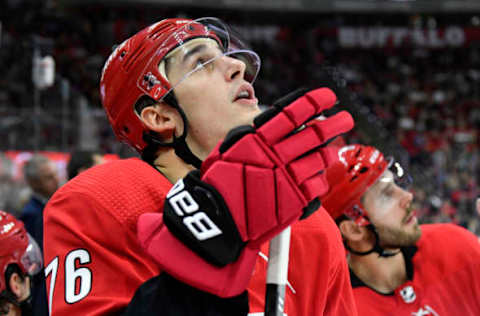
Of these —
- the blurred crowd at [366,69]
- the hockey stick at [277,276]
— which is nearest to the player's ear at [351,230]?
the hockey stick at [277,276]

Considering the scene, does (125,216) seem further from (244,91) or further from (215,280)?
(244,91)

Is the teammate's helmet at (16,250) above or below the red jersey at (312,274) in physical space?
below

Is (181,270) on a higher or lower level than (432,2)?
higher

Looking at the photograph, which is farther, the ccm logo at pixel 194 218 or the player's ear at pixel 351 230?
the player's ear at pixel 351 230

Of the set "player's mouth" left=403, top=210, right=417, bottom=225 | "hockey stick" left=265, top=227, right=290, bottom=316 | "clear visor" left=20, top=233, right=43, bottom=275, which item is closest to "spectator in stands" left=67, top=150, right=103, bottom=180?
"clear visor" left=20, top=233, right=43, bottom=275

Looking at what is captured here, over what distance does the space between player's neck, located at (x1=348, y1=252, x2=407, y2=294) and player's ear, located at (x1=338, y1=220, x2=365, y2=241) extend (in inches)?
4.4

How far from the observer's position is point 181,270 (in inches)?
37.6

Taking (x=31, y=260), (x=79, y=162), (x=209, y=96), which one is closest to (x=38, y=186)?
(x=79, y=162)

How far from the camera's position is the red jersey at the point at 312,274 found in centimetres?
126

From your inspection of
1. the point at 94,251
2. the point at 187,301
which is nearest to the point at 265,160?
the point at 187,301

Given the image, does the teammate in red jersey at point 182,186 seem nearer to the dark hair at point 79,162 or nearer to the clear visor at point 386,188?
the clear visor at point 386,188

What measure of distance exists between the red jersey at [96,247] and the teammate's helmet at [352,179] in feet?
4.57

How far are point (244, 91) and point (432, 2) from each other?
16.4 metres

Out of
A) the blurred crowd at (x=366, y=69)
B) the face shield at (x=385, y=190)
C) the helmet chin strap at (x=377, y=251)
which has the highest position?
the face shield at (x=385, y=190)
